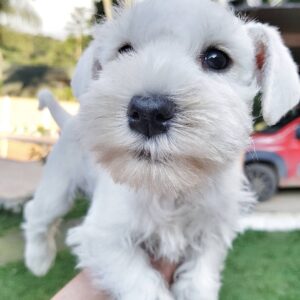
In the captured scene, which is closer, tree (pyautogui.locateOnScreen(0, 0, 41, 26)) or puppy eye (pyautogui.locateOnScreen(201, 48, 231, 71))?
puppy eye (pyautogui.locateOnScreen(201, 48, 231, 71))

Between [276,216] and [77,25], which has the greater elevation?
[77,25]

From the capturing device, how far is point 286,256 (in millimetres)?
2469

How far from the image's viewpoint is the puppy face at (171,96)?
857 millimetres

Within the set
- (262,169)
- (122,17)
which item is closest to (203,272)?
(122,17)

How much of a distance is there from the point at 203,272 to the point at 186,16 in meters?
0.60

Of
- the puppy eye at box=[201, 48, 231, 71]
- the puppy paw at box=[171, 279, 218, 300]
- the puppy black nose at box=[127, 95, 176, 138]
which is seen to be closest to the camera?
the puppy black nose at box=[127, 95, 176, 138]

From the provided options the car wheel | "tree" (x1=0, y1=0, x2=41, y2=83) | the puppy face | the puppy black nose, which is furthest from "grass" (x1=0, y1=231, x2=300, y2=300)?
"tree" (x1=0, y1=0, x2=41, y2=83)

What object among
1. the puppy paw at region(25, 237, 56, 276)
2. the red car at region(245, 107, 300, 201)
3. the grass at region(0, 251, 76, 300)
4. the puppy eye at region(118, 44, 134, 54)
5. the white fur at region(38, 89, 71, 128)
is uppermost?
the puppy eye at region(118, 44, 134, 54)

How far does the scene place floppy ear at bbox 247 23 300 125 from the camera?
1.07 meters

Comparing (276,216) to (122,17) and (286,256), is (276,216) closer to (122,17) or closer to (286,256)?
(286,256)

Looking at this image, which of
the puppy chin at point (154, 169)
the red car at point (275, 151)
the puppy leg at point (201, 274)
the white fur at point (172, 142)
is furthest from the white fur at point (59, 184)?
the red car at point (275, 151)

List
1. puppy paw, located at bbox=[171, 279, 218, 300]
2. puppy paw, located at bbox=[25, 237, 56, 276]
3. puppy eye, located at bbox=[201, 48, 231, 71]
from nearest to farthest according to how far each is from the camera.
Result: puppy eye, located at bbox=[201, 48, 231, 71]
puppy paw, located at bbox=[171, 279, 218, 300]
puppy paw, located at bbox=[25, 237, 56, 276]

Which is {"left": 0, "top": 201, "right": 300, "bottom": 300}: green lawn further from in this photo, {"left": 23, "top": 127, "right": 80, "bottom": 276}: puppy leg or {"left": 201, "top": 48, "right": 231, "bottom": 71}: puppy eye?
{"left": 201, "top": 48, "right": 231, "bottom": 71}: puppy eye

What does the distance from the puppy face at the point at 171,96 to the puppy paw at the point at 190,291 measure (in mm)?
328
